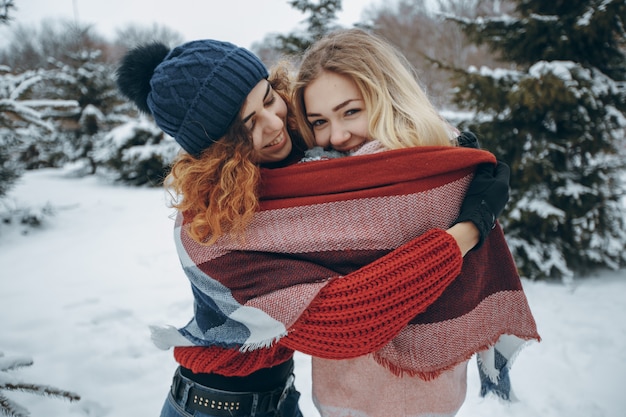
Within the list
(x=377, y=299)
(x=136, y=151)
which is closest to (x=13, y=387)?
(x=377, y=299)

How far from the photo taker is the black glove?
3.93 feet

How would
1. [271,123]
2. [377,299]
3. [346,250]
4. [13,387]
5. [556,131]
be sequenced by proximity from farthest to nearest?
[556,131], [13,387], [271,123], [346,250], [377,299]

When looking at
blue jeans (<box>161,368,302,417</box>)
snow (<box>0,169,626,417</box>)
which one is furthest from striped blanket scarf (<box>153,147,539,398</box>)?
snow (<box>0,169,626,417</box>)

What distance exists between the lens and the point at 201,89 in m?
1.31

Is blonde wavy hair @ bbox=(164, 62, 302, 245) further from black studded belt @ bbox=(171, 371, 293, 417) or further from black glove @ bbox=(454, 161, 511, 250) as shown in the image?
black glove @ bbox=(454, 161, 511, 250)

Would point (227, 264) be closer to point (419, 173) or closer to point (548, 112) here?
point (419, 173)

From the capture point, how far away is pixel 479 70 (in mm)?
3928

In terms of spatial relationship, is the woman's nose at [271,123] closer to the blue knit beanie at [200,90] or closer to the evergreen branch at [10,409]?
the blue knit beanie at [200,90]

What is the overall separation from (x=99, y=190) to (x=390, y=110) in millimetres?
9057

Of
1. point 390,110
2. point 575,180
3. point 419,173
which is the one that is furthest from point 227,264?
point 575,180

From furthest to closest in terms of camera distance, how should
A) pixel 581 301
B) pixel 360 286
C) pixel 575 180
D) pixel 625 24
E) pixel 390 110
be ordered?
1. pixel 575 180
2. pixel 581 301
3. pixel 625 24
4. pixel 390 110
5. pixel 360 286

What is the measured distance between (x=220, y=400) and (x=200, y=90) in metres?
1.11

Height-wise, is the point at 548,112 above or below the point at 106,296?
above

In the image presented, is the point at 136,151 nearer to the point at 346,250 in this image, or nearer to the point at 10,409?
the point at 10,409
